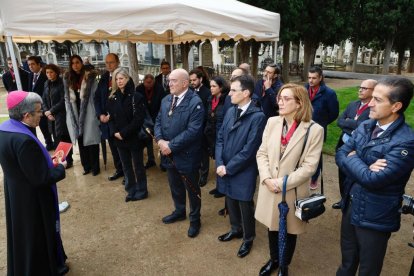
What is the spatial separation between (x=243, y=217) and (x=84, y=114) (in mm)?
3320

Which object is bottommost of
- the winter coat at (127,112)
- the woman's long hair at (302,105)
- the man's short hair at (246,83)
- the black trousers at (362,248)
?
the black trousers at (362,248)

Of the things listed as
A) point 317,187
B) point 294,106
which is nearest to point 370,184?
point 294,106

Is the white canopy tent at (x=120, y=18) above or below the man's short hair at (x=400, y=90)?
above

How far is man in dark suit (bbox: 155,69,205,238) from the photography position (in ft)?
11.2

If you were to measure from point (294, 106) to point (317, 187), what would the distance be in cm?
285

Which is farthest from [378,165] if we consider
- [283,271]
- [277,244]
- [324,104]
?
[324,104]

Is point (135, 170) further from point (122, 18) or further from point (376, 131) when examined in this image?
point (376, 131)

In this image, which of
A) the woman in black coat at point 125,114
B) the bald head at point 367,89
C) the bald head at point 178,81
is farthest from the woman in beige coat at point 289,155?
the woman in black coat at point 125,114

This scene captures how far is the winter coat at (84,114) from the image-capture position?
16.3 feet

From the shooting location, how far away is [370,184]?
203 centimetres

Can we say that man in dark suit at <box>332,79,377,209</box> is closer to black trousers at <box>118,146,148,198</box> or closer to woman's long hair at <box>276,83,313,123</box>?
woman's long hair at <box>276,83,313,123</box>

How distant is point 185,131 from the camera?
341 centimetres

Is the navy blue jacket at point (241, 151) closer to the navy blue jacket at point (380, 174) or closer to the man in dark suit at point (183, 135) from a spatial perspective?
the man in dark suit at point (183, 135)

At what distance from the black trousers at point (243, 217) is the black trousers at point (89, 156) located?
3.04 meters
